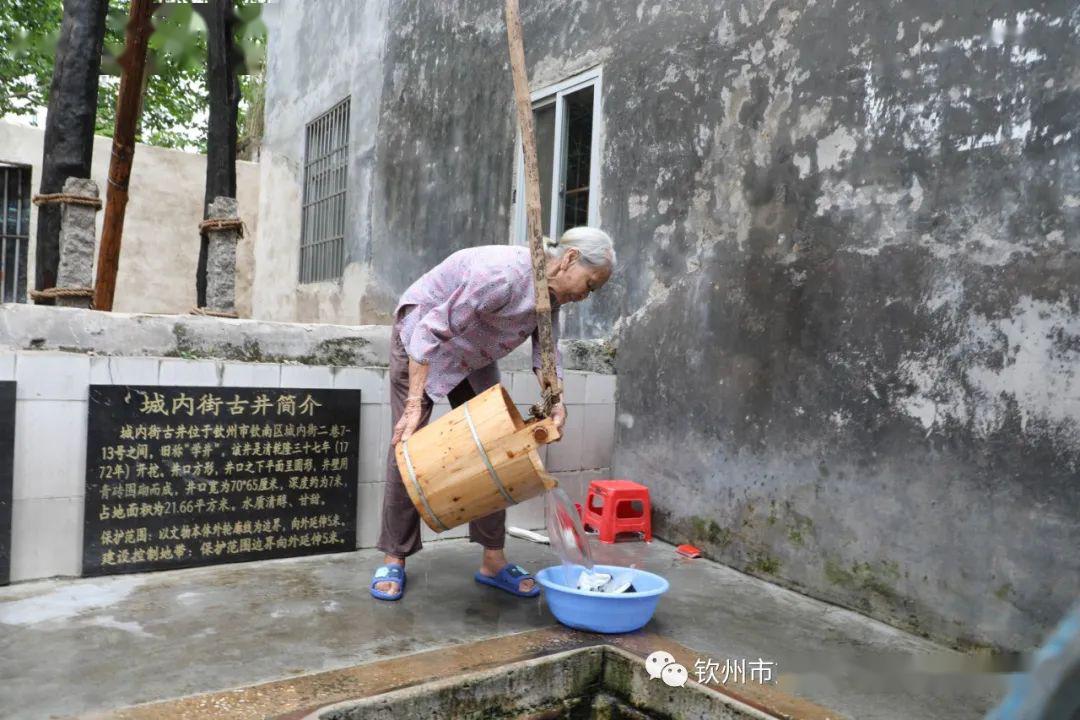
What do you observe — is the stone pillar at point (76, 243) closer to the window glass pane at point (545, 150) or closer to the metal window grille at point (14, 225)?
the window glass pane at point (545, 150)

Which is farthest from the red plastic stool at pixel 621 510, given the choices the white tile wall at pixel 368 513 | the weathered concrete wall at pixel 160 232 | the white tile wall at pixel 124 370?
the weathered concrete wall at pixel 160 232

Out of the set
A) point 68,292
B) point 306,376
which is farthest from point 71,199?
point 306,376

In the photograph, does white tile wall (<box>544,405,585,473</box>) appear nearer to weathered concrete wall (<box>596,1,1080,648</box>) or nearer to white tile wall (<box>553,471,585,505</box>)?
white tile wall (<box>553,471,585,505</box>)

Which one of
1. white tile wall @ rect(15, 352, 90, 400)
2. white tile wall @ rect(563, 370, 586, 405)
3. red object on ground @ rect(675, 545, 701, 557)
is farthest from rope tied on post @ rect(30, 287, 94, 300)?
red object on ground @ rect(675, 545, 701, 557)

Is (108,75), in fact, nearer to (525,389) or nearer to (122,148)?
(122,148)

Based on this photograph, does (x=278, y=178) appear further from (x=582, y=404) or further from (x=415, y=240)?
(x=582, y=404)

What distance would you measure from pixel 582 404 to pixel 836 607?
171 centimetres

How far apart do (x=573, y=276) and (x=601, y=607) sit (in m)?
1.15

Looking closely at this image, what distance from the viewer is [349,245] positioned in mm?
7938

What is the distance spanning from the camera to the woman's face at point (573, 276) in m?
2.84

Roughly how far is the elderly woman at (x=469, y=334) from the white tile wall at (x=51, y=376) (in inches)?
48.3

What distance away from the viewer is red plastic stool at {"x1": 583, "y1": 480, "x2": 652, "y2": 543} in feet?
13.9

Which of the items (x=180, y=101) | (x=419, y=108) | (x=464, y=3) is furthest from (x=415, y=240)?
(x=180, y=101)

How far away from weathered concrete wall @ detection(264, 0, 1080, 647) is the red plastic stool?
94 mm
